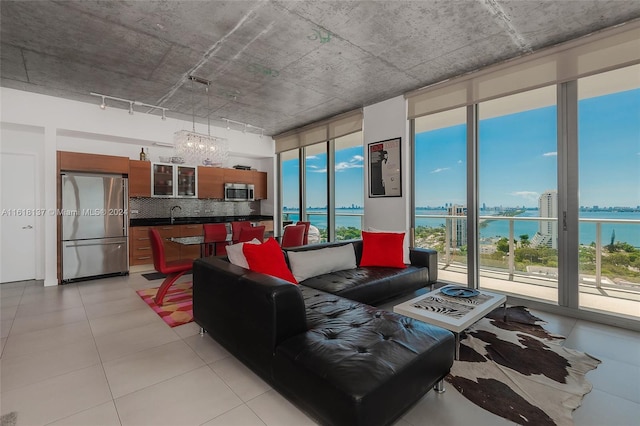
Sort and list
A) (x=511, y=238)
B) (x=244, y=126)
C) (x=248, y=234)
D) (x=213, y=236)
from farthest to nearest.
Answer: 1. (x=244, y=126)
2. (x=213, y=236)
3. (x=248, y=234)
4. (x=511, y=238)

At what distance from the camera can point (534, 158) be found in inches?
141

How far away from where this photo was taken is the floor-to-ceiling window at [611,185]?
3029mm

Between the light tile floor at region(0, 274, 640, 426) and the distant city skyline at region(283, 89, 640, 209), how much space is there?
1.45 m

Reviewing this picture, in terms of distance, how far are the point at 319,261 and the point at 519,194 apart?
2.68 m

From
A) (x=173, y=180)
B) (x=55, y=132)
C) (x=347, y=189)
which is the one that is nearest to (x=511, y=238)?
(x=347, y=189)

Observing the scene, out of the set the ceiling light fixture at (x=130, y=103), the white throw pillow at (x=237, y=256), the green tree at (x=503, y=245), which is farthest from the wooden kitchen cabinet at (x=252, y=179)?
the green tree at (x=503, y=245)

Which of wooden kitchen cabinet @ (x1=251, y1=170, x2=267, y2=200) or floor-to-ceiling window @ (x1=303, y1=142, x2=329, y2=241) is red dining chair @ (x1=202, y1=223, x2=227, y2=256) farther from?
wooden kitchen cabinet @ (x1=251, y1=170, x2=267, y2=200)

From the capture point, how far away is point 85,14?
8.36ft

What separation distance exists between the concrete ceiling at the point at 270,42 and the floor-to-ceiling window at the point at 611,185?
0.71 meters

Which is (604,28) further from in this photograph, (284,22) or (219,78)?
(219,78)

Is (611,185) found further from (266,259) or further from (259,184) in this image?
(259,184)

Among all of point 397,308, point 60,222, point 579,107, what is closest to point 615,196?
point 579,107

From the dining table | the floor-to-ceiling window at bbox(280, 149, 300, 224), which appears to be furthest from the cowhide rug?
the floor-to-ceiling window at bbox(280, 149, 300, 224)

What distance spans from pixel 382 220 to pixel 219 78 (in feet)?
10.5
